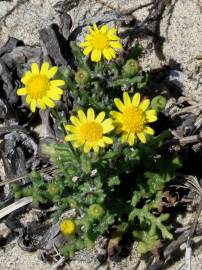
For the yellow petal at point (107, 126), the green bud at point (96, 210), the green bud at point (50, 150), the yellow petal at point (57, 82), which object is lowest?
→ the green bud at point (96, 210)

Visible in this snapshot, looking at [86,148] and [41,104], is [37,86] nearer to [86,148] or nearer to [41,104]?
[41,104]

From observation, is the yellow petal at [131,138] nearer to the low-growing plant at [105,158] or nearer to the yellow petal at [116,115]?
the low-growing plant at [105,158]

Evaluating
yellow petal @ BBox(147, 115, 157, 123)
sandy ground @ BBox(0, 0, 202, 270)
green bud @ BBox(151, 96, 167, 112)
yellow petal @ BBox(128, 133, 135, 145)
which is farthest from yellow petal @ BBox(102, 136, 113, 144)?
sandy ground @ BBox(0, 0, 202, 270)

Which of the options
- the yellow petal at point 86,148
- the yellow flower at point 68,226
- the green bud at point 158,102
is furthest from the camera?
the green bud at point 158,102

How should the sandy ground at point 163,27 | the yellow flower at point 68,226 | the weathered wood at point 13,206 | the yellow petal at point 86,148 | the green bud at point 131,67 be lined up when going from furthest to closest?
the sandy ground at point 163,27, the weathered wood at point 13,206, the green bud at point 131,67, the yellow flower at point 68,226, the yellow petal at point 86,148

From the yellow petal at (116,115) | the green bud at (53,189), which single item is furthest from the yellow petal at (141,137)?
the green bud at (53,189)

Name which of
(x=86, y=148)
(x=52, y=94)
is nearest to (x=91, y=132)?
(x=86, y=148)

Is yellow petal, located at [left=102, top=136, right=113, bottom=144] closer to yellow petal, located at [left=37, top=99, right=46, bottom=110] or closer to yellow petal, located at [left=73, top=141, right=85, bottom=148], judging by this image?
yellow petal, located at [left=73, top=141, right=85, bottom=148]

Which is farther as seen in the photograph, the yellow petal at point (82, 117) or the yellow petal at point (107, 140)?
the yellow petal at point (82, 117)
